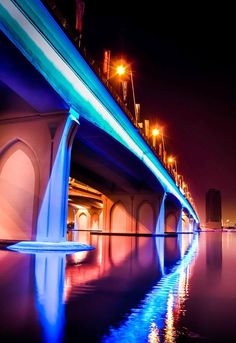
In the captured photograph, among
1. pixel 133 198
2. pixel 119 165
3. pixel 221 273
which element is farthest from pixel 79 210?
pixel 221 273

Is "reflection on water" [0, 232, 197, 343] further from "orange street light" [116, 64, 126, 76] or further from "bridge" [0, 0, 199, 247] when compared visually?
"orange street light" [116, 64, 126, 76]

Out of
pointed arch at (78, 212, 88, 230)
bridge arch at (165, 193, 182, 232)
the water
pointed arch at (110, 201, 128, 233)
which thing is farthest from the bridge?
pointed arch at (78, 212, 88, 230)

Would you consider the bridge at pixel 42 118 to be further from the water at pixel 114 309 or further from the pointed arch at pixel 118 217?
the pointed arch at pixel 118 217

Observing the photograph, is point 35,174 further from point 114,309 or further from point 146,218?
point 146,218

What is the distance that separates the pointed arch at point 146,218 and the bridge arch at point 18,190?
26.9 m

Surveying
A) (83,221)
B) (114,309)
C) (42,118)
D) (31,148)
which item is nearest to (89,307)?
(114,309)

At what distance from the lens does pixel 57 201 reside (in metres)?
14.3

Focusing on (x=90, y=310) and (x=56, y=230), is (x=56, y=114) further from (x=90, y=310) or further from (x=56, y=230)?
(x=90, y=310)

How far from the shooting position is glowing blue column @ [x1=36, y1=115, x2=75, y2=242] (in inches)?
556

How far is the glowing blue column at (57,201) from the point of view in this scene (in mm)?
14133

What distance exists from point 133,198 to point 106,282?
35.9 metres

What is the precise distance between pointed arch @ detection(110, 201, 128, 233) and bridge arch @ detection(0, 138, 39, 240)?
88.7 feet

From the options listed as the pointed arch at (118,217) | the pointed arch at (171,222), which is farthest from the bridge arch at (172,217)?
the pointed arch at (118,217)

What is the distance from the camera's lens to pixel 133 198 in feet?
139
